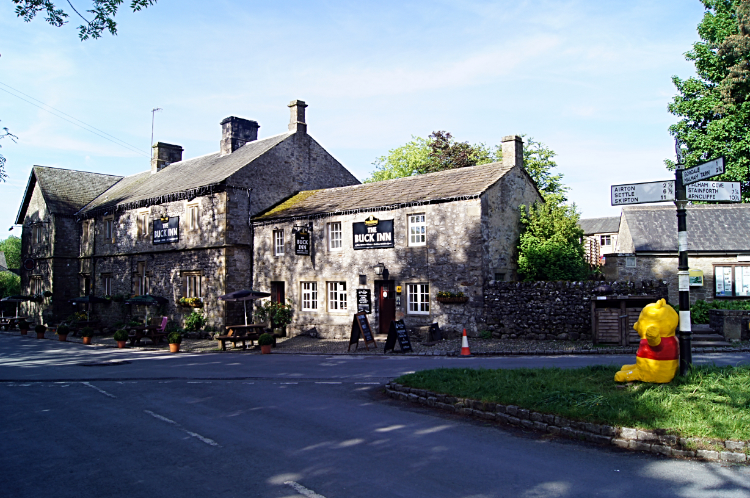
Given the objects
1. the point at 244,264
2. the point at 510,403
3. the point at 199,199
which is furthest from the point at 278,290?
the point at 510,403

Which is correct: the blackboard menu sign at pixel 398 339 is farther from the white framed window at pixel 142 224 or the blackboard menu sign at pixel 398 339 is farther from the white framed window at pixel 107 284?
the white framed window at pixel 107 284

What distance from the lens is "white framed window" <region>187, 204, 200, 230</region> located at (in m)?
28.5

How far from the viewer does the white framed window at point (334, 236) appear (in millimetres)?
24484

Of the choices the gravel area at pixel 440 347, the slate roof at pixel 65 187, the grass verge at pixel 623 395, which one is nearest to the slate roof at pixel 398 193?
the gravel area at pixel 440 347

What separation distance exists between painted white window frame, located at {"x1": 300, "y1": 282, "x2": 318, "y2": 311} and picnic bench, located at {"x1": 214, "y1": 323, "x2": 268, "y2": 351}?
249cm

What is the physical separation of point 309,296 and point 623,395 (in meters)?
18.3

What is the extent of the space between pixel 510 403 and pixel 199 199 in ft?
75.7

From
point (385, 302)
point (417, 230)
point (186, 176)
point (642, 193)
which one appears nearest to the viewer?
point (642, 193)

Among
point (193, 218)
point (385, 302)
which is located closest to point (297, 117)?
point (193, 218)

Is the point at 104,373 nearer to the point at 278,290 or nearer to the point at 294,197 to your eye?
the point at 278,290

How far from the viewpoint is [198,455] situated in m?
7.07

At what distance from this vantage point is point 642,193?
966 cm

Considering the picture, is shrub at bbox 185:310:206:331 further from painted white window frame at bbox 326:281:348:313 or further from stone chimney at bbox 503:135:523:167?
stone chimney at bbox 503:135:523:167

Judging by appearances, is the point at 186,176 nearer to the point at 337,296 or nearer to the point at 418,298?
the point at 337,296
